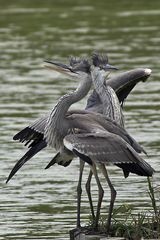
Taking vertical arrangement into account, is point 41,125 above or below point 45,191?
above

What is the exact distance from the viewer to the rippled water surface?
34.4ft

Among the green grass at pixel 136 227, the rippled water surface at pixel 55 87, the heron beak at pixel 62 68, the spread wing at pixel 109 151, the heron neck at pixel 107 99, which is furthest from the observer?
the rippled water surface at pixel 55 87

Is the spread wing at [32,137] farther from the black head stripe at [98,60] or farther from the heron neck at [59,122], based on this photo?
the black head stripe at [98,60]

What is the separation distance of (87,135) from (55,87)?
8365mm

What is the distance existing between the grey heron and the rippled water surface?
2.45ft

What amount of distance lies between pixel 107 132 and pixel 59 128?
0.51 m

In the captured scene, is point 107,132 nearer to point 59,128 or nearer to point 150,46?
point 59,128

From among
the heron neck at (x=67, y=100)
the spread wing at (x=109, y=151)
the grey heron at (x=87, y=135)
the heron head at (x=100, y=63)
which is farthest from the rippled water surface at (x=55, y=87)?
the heron head at (x=100, y=63)

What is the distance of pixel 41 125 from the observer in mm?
9867

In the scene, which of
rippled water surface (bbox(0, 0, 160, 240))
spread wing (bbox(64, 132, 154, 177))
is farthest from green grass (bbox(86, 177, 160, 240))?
rippled water surface (bbox(0, 0, 160, 240))

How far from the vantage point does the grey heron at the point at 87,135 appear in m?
8.92

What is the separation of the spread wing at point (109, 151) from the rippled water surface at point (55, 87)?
0.88 m

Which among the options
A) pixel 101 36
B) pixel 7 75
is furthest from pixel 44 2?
pixel 7 75

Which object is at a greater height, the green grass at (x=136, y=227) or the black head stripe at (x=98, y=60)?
the black head stripe at (x=98, y=60)
